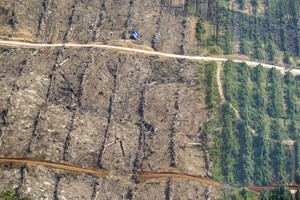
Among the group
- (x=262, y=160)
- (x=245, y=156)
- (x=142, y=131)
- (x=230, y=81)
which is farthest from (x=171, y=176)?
(x=230, y=81)

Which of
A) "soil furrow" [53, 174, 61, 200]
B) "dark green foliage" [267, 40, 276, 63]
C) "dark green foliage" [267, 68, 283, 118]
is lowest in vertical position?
"soil furrow" [53, 174, 61, 200]

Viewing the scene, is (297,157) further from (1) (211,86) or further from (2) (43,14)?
(2) (43,14)

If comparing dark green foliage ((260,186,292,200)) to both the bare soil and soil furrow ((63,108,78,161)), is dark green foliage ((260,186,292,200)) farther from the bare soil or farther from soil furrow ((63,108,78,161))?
soil furrow ((63,108,78,161))

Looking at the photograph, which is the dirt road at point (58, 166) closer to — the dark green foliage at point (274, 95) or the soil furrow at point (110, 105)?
the soil furrow at point (110, 105)

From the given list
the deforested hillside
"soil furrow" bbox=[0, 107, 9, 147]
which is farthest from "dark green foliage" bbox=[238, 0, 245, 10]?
"soil furrow" bbox=[0, 107, 9, 147]

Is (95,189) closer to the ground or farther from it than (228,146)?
closer to the ground

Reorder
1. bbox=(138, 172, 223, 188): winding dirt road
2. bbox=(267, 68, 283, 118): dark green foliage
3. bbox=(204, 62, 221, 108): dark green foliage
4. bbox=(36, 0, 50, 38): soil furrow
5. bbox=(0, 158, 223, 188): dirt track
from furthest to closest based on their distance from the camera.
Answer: bbox=(36, 0, 50, 38): soil furrow
bbox=(267, 68, 283, 118): dark green foliage
bbox=(204, 62, 221, 108): dark green foliage
bbox=(138, 172, 223, 188): winding dirt road
bbox=(0, 158, 223, 188): dirt track

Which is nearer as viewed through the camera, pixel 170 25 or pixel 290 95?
pixel 290 95

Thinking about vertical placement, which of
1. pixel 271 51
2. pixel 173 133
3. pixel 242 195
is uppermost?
pixel 271 51
